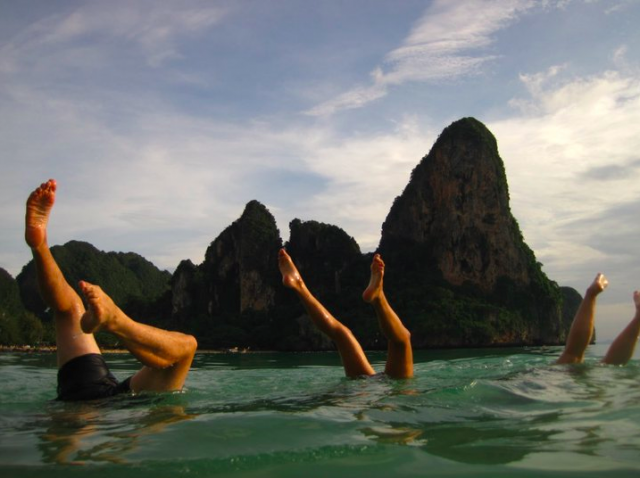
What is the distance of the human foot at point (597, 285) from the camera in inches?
221

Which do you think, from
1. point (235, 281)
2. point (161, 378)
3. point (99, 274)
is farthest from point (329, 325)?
point (99, 274)

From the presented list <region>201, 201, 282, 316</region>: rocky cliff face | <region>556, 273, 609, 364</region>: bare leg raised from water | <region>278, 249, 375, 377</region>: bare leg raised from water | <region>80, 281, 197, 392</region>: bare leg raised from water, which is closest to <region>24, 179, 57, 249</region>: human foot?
<region>80, 281, 197, 392</region>: bare leg raised from water

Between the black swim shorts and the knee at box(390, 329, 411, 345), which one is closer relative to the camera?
the black swim shorts

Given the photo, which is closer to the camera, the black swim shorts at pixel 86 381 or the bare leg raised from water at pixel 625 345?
the black swim shorts at pixel 86 381

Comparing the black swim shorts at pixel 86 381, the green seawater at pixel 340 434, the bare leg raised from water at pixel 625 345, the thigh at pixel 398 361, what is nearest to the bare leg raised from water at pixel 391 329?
the thigh at pixel 398 361

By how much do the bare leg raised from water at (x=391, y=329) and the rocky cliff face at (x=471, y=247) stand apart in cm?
5314

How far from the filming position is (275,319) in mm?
66438

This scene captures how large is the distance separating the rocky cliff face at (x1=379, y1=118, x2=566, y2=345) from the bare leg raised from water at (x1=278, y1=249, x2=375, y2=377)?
53009 mm

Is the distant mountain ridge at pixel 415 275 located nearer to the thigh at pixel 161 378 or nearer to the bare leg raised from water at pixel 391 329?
the bare leg raised from water at pixel 391 329

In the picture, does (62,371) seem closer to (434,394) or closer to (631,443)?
(434,394)

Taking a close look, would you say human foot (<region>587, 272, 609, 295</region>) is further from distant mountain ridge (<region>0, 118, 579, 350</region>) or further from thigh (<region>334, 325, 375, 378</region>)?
distant mountain ridge (<region>0, 118, 579, 350</region>)

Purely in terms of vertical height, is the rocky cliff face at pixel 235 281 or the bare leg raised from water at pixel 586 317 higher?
the rocky cliff face at pixel 235 281

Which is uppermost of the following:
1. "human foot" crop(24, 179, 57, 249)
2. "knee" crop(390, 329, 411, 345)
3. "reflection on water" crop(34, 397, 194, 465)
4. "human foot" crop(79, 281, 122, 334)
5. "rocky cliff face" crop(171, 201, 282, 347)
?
"rocky cliff face" crop(171, 201, 282, 347)

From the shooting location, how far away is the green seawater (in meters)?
2.12
